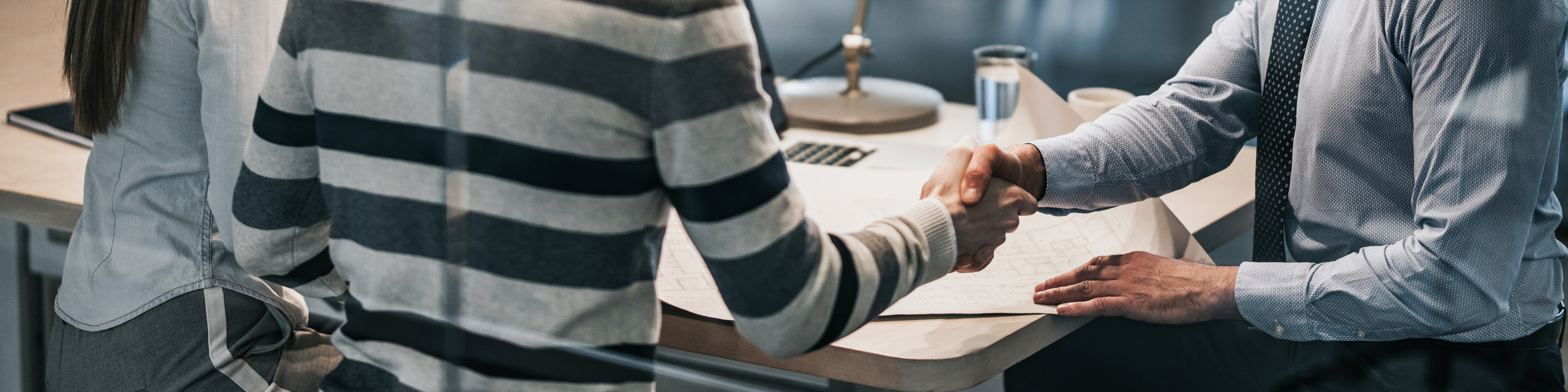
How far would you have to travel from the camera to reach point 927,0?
1701 mm

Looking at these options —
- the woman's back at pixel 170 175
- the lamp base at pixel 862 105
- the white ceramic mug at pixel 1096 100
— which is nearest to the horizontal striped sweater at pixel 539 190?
the woman's back at pixel 170 175

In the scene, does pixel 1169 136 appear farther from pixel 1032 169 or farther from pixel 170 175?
pixel 170 175

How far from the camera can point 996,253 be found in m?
0.92

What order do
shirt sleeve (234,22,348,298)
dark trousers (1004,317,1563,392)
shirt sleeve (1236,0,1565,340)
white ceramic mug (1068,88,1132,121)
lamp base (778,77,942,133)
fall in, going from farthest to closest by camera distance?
lamp base (778,77,942,133) → white ceramic mug (1068,88,1132,121) → dark trousers (1004,317,1563,392) → shirt sleeve (1236,0,1565,340) → shirt sleeve (234,22,348,298)

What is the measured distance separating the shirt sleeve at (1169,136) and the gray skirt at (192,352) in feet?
2.36

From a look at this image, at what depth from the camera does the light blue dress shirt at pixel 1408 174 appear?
78cm

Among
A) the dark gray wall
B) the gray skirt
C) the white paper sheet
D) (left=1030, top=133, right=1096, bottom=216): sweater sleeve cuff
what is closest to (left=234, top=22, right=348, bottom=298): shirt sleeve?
the gray skirt

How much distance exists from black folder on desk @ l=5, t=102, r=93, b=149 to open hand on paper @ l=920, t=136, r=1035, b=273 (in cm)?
73

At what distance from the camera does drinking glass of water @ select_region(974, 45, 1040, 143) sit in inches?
53.4

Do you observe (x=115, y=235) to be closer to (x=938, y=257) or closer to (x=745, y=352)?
(x=745, y=352)

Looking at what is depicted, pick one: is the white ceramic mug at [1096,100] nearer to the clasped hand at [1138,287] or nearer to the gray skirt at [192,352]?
the clasped hand at [1138,287]

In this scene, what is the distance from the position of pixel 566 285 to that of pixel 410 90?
15cm

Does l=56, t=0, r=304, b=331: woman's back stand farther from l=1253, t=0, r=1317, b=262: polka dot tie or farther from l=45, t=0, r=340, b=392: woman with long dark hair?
l=1253, t=0, r=1317, b=262: polka dot tie

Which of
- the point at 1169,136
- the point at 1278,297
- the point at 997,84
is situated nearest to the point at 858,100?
the point at 997,84
